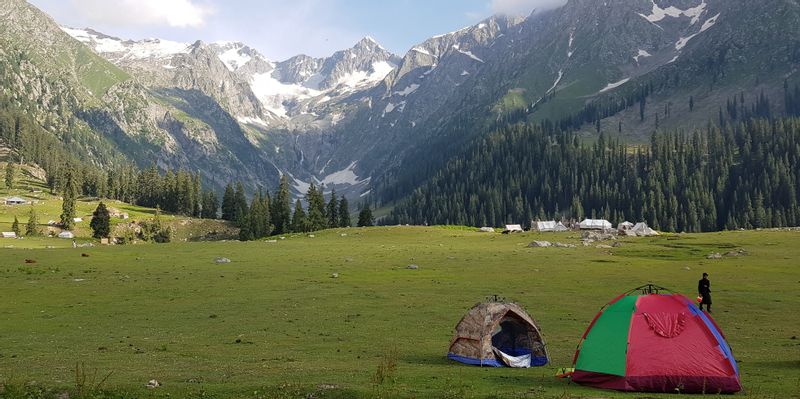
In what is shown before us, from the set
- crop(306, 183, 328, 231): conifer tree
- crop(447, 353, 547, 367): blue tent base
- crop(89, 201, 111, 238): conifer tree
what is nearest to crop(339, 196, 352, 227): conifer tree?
crop(306, 183, 328, 231): conifer tree

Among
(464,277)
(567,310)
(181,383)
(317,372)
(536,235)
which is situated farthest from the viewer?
(536,235)

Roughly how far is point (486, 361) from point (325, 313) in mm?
17496

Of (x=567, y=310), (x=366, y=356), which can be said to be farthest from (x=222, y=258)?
(x=366, y=356)

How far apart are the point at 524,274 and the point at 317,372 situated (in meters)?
48.6

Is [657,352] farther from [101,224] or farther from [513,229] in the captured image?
[101,224]

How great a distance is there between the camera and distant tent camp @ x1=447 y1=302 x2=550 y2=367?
3020 centimetres

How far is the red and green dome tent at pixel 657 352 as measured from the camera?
24.0 m

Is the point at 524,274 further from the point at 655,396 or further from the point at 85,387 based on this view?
the point at 85,387

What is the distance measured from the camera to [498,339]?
3222 cm

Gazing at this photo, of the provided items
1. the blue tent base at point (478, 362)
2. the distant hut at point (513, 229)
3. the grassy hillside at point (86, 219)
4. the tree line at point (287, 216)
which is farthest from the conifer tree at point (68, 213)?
the blue tent base at point (478, 362)

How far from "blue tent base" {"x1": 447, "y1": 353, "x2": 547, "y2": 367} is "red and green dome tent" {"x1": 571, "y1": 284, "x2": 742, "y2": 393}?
441 cm

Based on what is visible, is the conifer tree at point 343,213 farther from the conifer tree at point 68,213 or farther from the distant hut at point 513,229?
the conifer tree at point 68,213

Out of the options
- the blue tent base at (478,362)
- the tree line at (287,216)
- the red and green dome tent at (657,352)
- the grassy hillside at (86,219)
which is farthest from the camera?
the tree line at (287,216)

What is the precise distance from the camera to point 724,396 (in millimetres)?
22531
